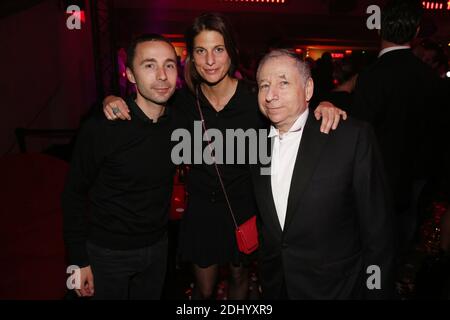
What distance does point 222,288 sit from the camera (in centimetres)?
364

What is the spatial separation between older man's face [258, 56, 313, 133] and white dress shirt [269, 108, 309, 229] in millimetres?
66

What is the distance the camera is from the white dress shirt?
6.20 feet

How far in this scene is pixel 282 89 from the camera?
5.94 ft

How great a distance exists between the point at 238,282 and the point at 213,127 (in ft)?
4.11

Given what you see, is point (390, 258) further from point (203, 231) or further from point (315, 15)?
point (315, 15)

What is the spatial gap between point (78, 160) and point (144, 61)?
0.65 m

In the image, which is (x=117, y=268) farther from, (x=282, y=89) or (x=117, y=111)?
(x=282, y=89)

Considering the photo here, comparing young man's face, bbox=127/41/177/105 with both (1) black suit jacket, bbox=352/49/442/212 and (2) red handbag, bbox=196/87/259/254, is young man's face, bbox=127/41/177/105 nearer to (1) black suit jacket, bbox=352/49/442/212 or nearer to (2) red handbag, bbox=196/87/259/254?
(2) red handbag, bbox=196/87/259/254

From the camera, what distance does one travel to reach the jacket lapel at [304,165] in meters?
1.77

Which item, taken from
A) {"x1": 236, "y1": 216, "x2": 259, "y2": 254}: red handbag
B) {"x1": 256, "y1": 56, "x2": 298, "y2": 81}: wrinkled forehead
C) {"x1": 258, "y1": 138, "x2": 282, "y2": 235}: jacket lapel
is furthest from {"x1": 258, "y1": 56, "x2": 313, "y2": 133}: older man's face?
{"x1": 236, "y1": 216, "x2": 259, "y2": 254}: red handbag

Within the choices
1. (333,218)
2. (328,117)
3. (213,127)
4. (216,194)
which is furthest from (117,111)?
(333,218)

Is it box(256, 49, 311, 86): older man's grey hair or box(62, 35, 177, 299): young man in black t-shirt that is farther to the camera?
box(62, 35, 177, 299): young man in black t-shirt
